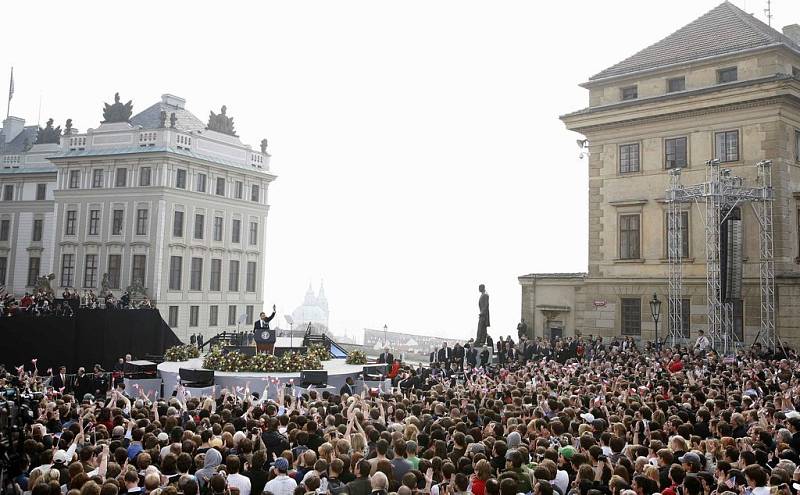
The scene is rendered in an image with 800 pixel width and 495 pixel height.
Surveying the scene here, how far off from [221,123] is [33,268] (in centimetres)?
2106

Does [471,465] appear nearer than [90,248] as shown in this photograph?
Yes

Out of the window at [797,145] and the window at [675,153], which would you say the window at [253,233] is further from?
the window at [797,145]

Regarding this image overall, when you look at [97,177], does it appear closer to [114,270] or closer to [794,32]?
[114,270]

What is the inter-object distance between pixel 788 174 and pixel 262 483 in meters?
30.6

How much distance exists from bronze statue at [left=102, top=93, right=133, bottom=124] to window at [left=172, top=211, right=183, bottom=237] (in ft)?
33.6

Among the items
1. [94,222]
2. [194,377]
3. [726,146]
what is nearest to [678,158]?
[726,146]

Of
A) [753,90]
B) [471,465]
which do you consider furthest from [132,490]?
[753,90]

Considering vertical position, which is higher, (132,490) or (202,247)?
(202,247)

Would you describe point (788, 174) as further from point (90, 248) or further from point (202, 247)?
point (90, 248)

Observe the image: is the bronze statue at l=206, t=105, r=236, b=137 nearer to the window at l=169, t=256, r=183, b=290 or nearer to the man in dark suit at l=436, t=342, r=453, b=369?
the window at l=169, t=256, r=183, b=290

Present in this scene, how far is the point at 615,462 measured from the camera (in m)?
8.19

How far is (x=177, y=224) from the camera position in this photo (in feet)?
169

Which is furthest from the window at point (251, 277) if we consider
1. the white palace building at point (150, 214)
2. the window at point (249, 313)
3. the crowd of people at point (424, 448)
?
the crowd of people at point (424, 448)

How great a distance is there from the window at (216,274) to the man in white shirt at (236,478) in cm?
4824
